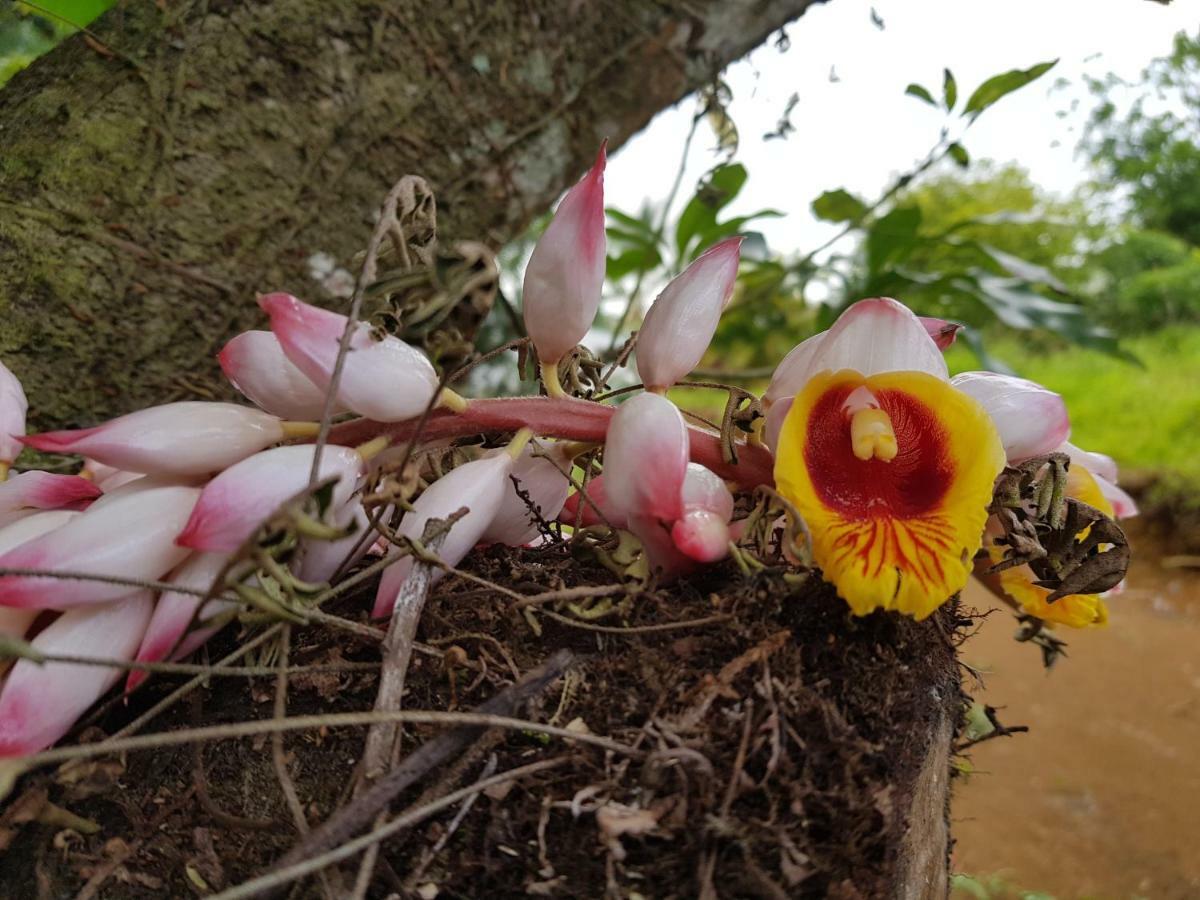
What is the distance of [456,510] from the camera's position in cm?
40

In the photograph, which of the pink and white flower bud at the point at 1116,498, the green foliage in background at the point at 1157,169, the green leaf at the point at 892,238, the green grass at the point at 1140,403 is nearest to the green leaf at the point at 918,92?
the green leaf at the point at 892,238

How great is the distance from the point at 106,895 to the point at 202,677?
103mm

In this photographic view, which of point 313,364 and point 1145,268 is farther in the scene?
point 1145,268

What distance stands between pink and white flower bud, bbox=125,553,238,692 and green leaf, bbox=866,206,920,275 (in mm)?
1078

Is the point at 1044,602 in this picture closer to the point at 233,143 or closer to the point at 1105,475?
the point at 1105,475

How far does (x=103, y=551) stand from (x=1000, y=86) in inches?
39.1

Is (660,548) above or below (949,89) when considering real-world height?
below

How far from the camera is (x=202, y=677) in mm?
359

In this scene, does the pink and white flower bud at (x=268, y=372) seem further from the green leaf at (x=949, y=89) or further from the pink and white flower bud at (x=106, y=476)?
the green leaf at (x=949, y=89)

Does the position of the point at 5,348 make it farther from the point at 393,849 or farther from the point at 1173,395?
the point at 1173,395

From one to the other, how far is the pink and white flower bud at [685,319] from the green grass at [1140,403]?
220 cm

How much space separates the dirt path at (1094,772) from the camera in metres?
1.28

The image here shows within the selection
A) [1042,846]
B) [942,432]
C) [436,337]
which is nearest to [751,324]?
[1042,846]

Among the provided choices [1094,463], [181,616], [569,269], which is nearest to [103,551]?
[181,616]
